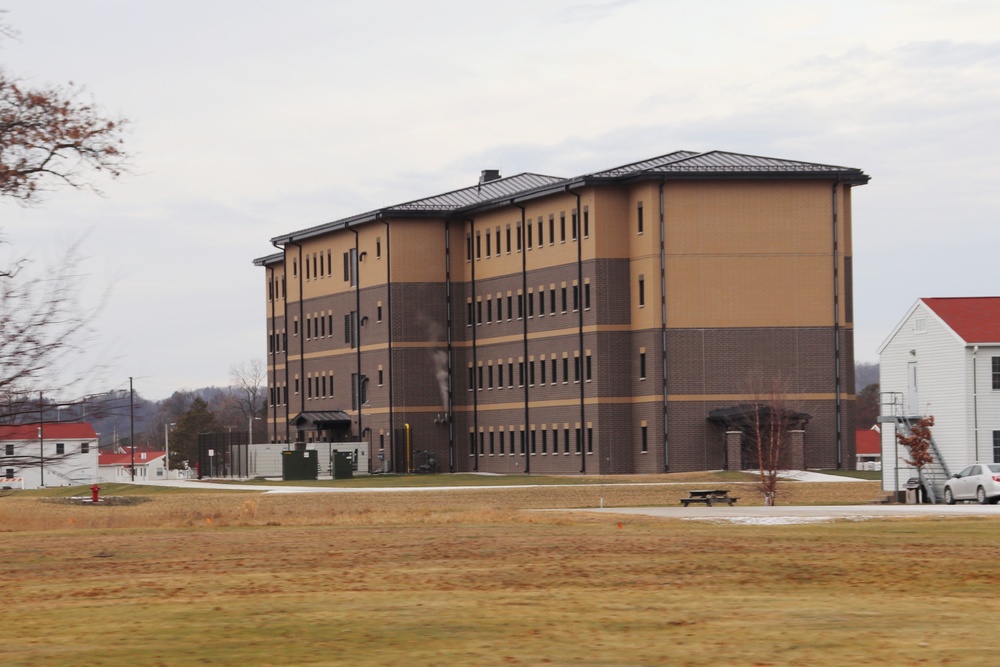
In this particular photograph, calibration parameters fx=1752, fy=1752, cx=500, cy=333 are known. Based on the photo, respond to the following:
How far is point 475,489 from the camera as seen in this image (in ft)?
241

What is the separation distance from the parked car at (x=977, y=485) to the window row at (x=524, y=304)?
34746 mm

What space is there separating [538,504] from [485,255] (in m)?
37.0

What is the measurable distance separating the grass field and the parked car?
629 inches

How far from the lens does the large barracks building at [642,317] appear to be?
277 ft

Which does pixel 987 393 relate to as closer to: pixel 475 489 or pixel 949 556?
pixel 475 489

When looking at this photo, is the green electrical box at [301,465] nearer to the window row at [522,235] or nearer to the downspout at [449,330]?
the downspout at [449,330]

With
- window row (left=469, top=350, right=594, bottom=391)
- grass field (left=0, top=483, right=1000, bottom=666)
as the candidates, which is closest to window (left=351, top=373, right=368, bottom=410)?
window row (left=469, top=350, right=594, bottom=391)

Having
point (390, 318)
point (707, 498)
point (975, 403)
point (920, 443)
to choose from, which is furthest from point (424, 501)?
point (390, 318)

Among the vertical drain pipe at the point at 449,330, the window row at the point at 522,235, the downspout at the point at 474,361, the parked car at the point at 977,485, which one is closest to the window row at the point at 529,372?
the downspout at the point at 474,361

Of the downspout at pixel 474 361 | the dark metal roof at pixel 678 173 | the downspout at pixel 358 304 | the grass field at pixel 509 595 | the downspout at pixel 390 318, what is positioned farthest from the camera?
the downspout at pixel 358 304

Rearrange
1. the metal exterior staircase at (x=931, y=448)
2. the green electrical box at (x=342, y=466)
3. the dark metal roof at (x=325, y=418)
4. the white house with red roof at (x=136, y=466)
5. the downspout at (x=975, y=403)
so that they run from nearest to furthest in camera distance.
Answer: the downspout at (x=975, y=403) → the metal exterior staircase at (x=931, y=448) → the green electrical box at (x=342, y=466) → the dark metal roof at (x=325, y=418) → the white house with red roof at (x=136, y=466)

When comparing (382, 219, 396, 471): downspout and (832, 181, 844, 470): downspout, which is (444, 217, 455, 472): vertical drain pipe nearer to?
(382, 219, 396, 471): downspout

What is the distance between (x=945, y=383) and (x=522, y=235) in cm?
3416

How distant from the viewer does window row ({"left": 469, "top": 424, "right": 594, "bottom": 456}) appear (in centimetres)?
8844
